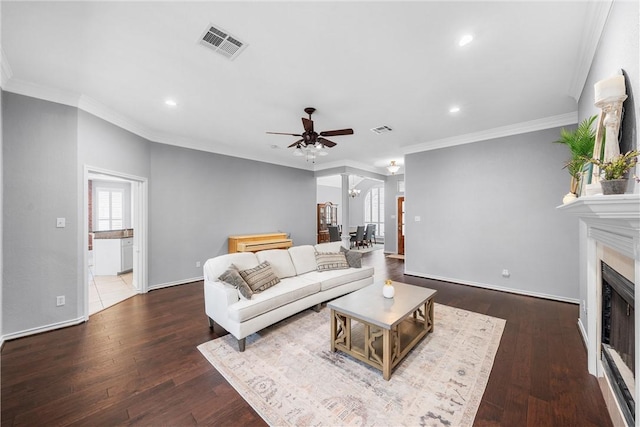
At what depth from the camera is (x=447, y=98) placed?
3197 mm

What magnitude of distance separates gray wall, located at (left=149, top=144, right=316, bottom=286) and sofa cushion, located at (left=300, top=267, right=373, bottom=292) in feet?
8.87

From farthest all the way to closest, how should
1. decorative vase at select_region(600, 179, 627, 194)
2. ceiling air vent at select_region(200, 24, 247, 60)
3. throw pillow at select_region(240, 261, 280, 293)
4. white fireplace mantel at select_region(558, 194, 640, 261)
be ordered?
throw pillow at select_region(240, 261, 280, 293) < ceiling air vent at select_region(200, 24, 247, 60) < decorative vase at select_region(600, 179, 627, 194) < white fireplace mantel at select_region(558, 194, 640, 261)

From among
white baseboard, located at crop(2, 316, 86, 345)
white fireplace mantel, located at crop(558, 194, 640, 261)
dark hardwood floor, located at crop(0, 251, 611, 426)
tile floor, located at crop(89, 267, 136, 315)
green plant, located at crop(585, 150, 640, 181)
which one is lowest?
dark hardwood floor, located at crop(0, 251, 611, 426)

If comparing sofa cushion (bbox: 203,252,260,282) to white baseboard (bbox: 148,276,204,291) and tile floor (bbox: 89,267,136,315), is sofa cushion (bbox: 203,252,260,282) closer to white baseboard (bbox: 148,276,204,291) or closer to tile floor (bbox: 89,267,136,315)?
tile floor (bbox: 89,267,136,315)

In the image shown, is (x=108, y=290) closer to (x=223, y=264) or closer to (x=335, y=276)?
(x=223, y=264)

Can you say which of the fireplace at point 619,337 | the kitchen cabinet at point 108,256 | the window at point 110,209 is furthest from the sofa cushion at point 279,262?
the window at point 110,209

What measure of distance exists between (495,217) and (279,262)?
3.86 m

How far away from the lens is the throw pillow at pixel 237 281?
271cm

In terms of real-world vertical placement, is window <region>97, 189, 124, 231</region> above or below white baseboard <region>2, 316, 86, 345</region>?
above

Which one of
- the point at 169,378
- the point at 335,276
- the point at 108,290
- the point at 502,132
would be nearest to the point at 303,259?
the point at 335,276

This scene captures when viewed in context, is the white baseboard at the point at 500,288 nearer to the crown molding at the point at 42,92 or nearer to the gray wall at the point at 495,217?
the gray wall at the point at 495,217

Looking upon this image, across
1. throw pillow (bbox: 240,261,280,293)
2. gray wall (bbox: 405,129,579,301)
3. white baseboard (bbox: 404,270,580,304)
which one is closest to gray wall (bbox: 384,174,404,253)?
gray wall (bbox: 405,129,579,301)

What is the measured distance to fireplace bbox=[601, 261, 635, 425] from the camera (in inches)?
57.7

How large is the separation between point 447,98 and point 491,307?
9.92ft
